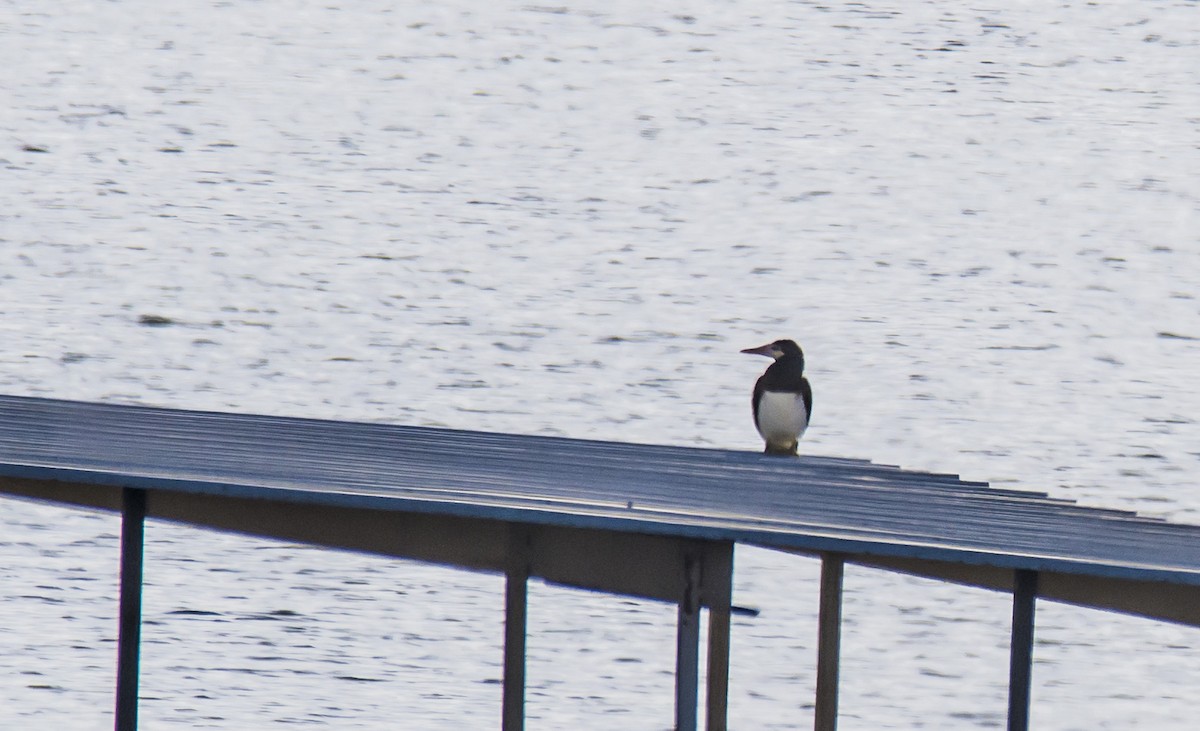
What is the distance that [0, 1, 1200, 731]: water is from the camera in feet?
32.1

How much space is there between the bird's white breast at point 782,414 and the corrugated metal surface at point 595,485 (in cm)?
88

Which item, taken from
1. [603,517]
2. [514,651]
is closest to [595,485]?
[514,651]

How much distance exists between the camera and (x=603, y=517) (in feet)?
14.1

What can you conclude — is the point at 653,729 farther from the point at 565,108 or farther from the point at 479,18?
the point at 479,18

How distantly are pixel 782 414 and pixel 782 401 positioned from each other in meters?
0.05

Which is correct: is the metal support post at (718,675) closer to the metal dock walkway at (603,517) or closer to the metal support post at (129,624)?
the metal dock walkway at (603,517)

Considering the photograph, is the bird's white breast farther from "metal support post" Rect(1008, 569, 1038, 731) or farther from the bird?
"metal support post" Rect(1008, 569, 1038, 731)

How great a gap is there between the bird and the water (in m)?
2.17

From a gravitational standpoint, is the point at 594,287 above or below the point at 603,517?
above

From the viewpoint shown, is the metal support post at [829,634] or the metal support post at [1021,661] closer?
the metal support post at [1021,661]

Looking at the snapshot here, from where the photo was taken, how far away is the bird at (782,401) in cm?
702

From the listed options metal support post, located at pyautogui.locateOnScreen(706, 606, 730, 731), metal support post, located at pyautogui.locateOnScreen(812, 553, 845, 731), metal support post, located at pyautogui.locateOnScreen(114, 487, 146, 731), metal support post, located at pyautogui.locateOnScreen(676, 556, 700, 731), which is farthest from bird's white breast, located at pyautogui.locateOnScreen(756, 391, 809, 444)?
metal support post, located at pyautogui.locateOnScreen(114, 487, 146, 731)

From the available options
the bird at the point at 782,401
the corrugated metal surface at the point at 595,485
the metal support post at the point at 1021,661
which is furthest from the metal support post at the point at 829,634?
the metal support post at the point at 1021,661

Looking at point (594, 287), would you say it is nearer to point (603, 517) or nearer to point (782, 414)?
point (782, 414)
